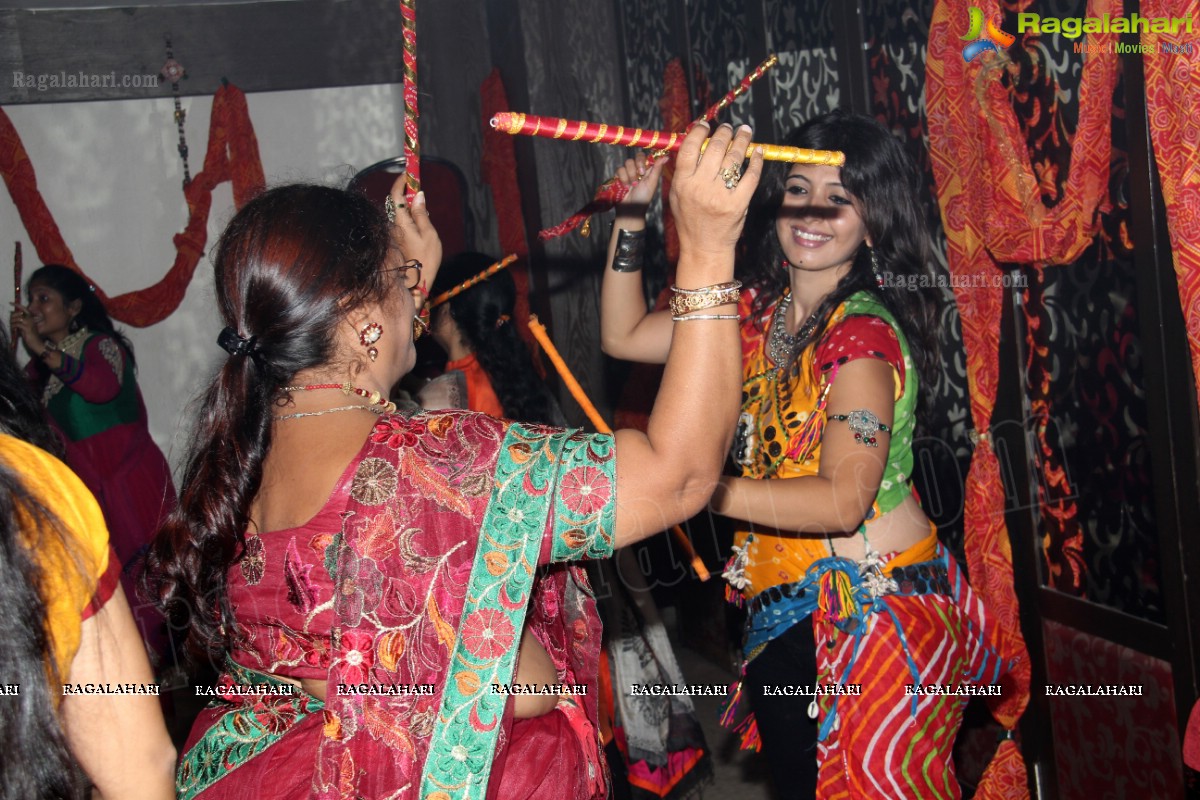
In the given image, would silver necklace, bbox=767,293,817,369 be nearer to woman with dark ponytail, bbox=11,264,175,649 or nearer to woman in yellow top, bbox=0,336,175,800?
woman in yellow top, bbox=0,336,175,800

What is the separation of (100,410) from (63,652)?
140 inches

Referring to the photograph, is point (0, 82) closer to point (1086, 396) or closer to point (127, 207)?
point (127, 207)

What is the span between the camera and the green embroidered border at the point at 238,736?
1.16 meters

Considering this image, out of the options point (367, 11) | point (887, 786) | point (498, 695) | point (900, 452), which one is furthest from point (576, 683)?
point (367, 11)

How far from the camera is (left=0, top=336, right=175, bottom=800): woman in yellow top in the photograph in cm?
80

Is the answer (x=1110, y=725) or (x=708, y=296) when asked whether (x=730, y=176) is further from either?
(x=1110, y=725)

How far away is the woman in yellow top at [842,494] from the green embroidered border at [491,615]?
61 cm

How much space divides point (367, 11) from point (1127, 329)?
4.78 metres

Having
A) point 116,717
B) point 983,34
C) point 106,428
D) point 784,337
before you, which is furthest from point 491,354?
point 106,428

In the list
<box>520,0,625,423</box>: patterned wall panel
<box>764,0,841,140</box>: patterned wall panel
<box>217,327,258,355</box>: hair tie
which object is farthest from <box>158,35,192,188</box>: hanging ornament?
<box>217,327,258,355</box>: hair tie

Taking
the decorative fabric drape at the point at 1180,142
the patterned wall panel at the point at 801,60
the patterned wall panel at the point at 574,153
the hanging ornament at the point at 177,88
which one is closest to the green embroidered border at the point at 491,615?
the decorative fabric drape at the point at 1180,142

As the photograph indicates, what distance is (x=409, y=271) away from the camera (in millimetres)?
1262

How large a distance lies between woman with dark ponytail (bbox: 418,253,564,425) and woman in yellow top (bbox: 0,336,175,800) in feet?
5.87

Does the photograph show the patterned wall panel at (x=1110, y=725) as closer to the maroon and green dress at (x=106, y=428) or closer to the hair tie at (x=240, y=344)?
the hair tie at (x=240, y=344)
